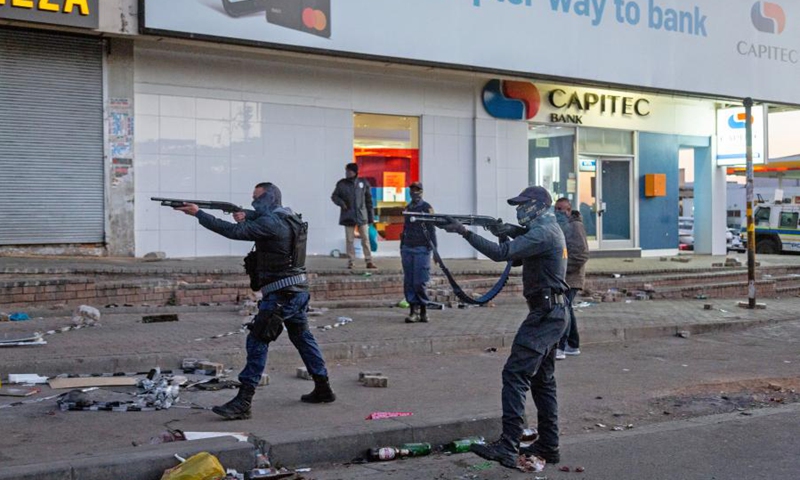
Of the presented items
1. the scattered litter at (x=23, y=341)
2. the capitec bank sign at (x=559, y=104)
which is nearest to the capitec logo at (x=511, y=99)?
the capitec bank sign at (x=559, y=104)

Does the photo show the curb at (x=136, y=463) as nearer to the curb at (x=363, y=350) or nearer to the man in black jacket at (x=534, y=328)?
the man in black jacket at (x=534, y=328)

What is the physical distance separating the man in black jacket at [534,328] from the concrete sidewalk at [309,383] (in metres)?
0.88

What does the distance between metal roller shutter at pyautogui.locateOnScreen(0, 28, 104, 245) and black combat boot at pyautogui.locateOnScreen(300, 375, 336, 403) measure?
327 inches

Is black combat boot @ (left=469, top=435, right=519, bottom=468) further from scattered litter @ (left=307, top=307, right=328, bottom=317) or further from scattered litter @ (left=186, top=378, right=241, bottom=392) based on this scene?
scattered litter @ (left=307, top=307, right=328, bottom=317)

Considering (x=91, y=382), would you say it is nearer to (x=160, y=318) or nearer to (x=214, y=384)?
(x=214, y=384)

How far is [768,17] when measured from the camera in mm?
23609

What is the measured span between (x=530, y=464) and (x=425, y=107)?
526 inches

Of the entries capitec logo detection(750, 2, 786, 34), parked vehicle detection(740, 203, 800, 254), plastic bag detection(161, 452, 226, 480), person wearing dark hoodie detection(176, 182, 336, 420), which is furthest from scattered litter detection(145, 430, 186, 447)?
parked vehicle detection(740, 203, 800, 254)

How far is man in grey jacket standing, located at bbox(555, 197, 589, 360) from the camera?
10812 millimetres

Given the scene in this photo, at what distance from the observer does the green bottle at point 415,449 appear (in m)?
6.50

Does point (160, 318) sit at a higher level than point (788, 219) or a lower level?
lower

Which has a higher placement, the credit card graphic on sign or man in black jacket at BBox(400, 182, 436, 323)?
the credit card graphic on sign

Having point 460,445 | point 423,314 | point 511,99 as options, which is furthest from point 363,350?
point 511,99

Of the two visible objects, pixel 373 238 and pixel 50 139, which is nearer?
pixel 50 139
